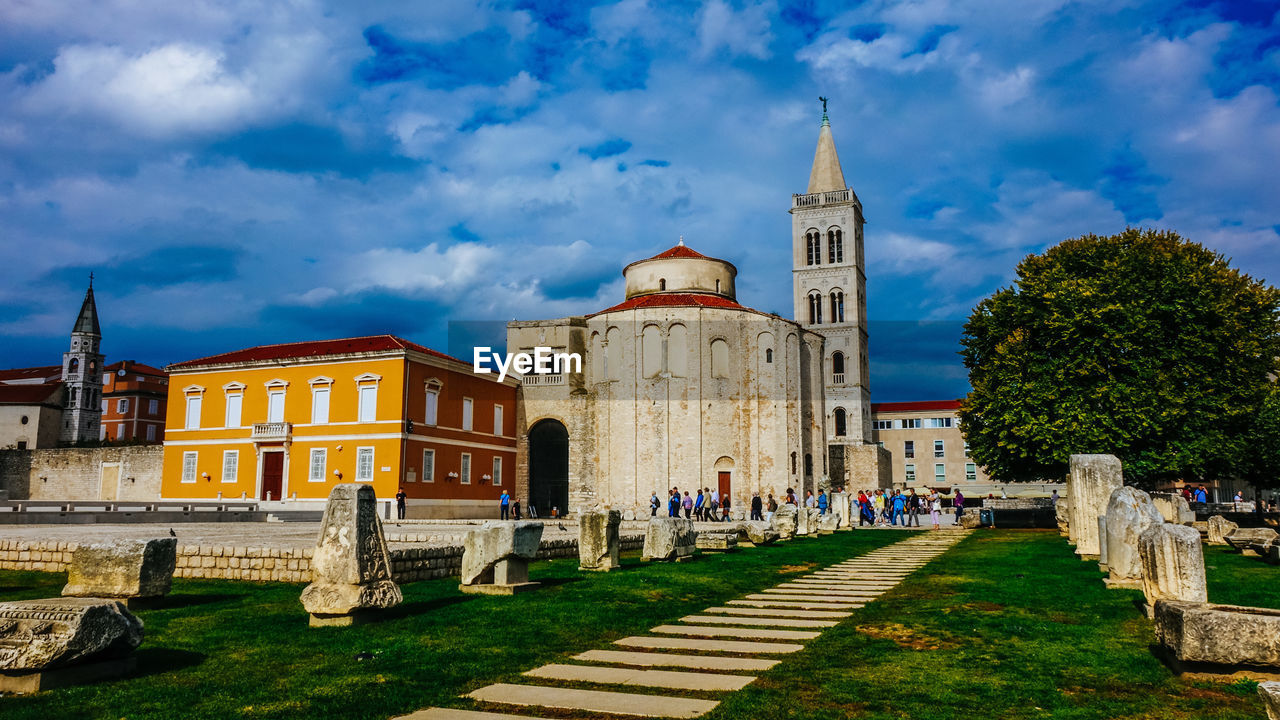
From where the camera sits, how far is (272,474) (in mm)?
35000

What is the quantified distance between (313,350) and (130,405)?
126ft

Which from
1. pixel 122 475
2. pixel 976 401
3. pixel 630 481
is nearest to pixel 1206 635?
pixel 976 401

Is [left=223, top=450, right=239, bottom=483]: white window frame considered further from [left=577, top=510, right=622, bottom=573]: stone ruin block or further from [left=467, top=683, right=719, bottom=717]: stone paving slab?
[left=467, top=683, right=719, bottom=717]: stone paving slab

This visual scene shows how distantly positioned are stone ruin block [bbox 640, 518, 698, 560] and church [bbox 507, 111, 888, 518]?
81.9 ft

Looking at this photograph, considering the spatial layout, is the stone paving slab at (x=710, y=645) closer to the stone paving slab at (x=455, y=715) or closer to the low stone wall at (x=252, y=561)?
the stone paving slab at (x=455, y=715)

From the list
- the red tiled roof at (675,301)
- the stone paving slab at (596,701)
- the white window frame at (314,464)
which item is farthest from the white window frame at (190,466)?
the stone paving slab at (596,701)

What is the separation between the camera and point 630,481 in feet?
139

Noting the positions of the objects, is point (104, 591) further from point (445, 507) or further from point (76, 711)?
point (445, 507)

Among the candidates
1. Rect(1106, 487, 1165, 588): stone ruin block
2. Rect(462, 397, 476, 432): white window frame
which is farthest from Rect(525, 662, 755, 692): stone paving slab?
Rect(462, 397, 476, 432): white window frame

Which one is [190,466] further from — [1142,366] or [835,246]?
[835,246]

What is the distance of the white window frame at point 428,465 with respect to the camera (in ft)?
114

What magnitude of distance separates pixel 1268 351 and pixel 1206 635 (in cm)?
2490

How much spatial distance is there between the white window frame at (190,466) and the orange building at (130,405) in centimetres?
3251

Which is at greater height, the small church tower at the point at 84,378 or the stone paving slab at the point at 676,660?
the small church tower at the point at 84,378
